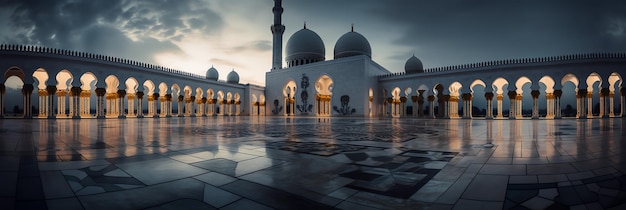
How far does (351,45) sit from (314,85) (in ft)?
23.3

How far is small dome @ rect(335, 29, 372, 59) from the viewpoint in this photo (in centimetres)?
3212

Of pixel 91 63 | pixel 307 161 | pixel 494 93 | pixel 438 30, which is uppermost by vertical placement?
pixel 438 30

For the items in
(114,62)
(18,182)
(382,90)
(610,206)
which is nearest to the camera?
(610,206)

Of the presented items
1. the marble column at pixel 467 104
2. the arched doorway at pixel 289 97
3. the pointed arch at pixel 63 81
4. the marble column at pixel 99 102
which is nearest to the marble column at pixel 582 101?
the marble column at pixel 467 104

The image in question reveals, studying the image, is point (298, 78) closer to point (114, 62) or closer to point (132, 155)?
point (114, 62)

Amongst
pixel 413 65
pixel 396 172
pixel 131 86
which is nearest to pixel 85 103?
pixel 131 86

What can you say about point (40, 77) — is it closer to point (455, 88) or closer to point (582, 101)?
point (455, 88)

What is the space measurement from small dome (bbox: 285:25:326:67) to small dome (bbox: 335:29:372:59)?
2502 mm

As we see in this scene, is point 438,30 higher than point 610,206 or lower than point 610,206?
higher

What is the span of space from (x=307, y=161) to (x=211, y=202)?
5.26 feet

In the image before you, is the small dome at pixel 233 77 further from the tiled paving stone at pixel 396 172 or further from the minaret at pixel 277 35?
the tiled paving stone at pixel 396 172

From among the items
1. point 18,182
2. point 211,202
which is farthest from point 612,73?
point 18,182

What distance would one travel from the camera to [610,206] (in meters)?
1.72

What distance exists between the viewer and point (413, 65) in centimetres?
3052
